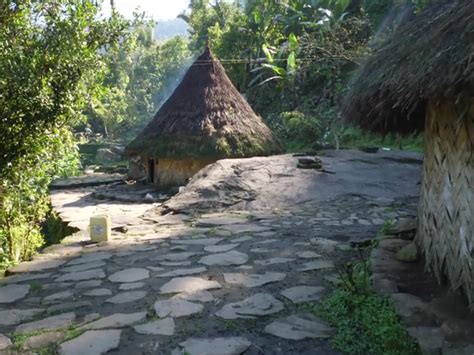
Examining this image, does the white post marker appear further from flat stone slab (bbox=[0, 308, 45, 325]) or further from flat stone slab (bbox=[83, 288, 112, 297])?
flat stone slab (bbox=[0, 308, 45, 325])

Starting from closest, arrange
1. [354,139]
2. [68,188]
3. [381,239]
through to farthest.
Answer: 1. [381,239]
2. [68,188]
3. [354,139]

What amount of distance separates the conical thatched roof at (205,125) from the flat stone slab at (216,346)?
893cm

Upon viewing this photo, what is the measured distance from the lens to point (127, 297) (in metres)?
3.34

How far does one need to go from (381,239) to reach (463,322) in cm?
178

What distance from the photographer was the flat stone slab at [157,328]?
2.73 m

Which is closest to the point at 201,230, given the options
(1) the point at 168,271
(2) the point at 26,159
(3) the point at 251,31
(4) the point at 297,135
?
(1) the point at 168,271

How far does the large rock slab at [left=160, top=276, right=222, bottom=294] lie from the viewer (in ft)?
11.3

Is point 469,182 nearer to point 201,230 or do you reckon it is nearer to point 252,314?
point 252,314

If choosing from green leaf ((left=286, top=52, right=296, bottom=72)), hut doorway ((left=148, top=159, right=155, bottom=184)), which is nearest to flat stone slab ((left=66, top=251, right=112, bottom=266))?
hut doorway ((left=148, top=159, right=155, bottom=184))

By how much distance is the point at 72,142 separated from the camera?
518 centimetres

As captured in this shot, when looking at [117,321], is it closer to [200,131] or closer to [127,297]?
[127,297]

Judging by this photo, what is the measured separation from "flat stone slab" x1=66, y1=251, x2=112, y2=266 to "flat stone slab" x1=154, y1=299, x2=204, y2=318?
56.8 inches

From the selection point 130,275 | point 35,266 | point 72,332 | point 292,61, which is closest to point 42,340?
point 72,332

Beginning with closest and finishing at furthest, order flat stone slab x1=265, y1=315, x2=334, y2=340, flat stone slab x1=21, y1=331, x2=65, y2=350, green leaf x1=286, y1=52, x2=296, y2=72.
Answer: flat stone slab x1=21, y1=331, x2=65, y2=350 → flat stone slab x1=265, y1=315, x2=334, y2=340 → green leaf x1=286, y1=52, x2=296, y2=72
